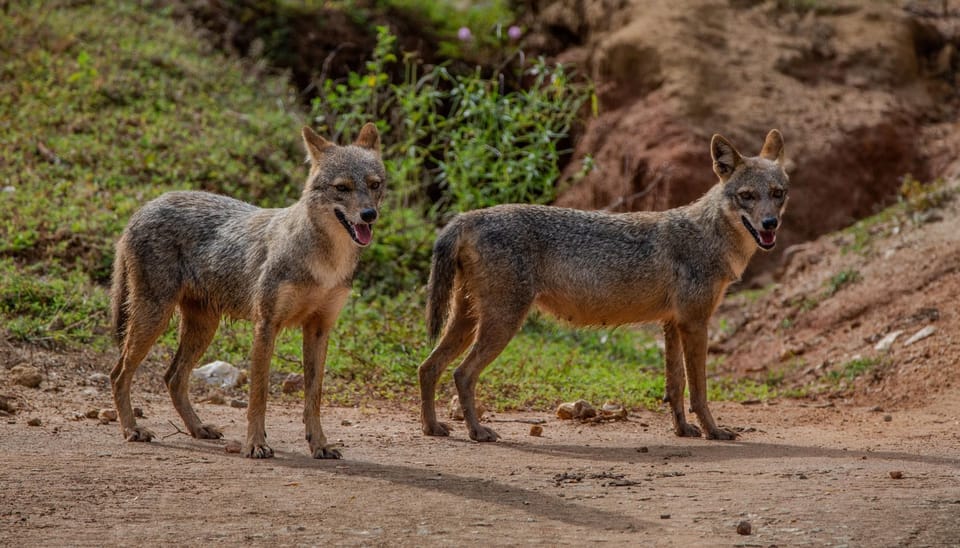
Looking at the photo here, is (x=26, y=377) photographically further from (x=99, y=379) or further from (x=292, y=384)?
(x=292, y=384)

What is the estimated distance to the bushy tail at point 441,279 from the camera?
851 cm

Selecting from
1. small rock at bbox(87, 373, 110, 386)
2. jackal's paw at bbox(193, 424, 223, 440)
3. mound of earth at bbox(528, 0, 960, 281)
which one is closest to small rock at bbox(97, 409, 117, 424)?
jackal's paw at bbox(193, 424, 223, 440)

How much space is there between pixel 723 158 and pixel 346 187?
3164 millimetres

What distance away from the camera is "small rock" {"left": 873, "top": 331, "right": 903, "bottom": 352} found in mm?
11055

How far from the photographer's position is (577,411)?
9.35 metres

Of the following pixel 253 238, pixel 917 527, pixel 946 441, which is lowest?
pixel 946 441

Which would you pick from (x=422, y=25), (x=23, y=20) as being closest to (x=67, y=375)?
(x=23, y=20)

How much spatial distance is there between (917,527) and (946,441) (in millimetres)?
2690

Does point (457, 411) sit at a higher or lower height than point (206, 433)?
lower

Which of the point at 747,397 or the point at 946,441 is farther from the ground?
the point at 946,441

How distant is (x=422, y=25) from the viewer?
17391mm

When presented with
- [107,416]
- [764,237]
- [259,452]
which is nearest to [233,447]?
[259,452]

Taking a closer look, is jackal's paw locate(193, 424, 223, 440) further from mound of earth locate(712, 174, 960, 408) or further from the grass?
mound of earth locate(712, 174, 960, 408)

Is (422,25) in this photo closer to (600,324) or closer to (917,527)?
(600,324)
